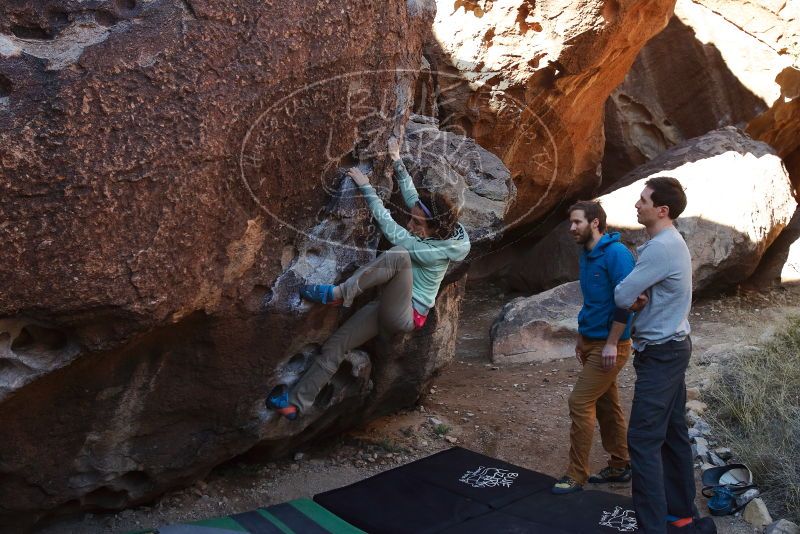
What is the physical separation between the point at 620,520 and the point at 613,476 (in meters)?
0.66

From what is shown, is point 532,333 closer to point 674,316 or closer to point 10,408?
point 674,316

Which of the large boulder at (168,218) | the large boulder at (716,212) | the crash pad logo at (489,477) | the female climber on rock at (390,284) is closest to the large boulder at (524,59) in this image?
the large boulder at (716,212)

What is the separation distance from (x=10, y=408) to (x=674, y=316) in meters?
2.83

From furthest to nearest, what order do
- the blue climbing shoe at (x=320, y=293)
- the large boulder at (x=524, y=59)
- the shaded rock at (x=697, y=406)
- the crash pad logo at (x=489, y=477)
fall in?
the large boulder at (x=524, y=59), the shaded rock at (x=697, y=406), the crash pad logo at (x=489, y=477), the blue climbing shoe at (x=320, y=293)

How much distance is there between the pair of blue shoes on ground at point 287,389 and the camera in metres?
3.86

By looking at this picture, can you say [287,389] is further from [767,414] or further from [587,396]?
[767,414]

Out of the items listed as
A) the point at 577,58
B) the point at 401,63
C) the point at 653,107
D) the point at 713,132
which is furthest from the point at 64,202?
the point at 653,107

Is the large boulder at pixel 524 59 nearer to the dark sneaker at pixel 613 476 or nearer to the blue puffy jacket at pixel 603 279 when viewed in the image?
the blue puffy jacket at pixel 603 279

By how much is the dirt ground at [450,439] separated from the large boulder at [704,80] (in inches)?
138

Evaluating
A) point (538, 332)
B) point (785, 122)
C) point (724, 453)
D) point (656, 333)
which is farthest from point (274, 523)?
point (785, 122)

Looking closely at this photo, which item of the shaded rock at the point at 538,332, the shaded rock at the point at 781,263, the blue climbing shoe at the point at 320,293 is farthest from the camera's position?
the shaded rock at the point at 781,263

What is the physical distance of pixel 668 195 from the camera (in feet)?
11.5

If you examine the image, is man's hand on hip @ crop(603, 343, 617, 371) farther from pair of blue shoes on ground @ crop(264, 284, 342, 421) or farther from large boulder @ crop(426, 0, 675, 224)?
large boulder @ crop(426, 0, 675, 224)

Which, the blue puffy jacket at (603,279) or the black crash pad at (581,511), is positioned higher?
the blue puffy jacket at (603,279)
